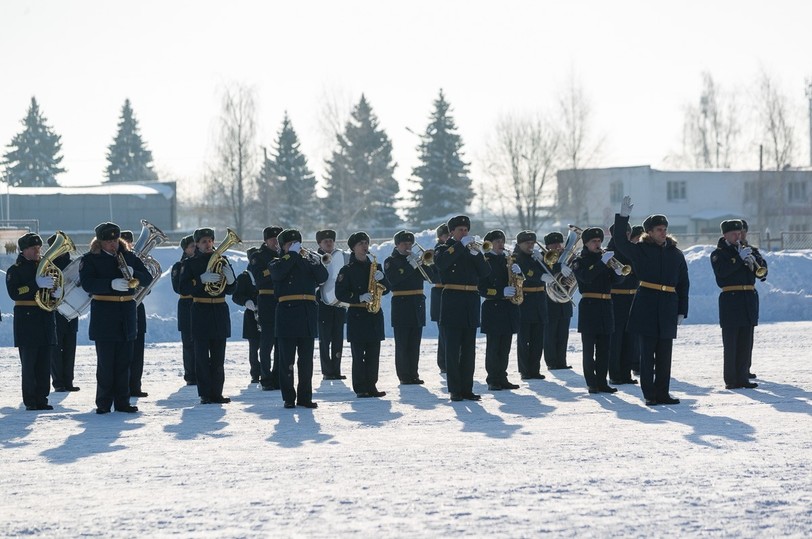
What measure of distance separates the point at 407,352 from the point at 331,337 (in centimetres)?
118

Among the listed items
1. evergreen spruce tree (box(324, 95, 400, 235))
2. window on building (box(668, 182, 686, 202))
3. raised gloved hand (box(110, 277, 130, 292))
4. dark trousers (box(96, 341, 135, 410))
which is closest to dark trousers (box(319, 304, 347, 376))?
dark trousers (box(96, 341, 135, 410))

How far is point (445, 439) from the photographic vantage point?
404 inches

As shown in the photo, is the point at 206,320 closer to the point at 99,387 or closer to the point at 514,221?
the point at 99,387

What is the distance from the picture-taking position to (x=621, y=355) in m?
14.6

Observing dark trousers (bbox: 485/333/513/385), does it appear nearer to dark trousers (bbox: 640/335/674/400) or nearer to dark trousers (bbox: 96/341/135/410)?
dark trousers (bbox: 640/335/674/400)

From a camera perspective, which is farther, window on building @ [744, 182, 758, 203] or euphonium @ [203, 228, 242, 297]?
window on building @ [744, 182, 758, 203]

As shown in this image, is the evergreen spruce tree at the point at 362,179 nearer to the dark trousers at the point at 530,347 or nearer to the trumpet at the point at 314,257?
the dark trousers at the point at 530,347

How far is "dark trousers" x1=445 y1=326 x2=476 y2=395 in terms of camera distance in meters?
13.1

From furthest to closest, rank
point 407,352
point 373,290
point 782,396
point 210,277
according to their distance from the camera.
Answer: point 407,352 → point 373,290 → point 782,396 → point 210,277

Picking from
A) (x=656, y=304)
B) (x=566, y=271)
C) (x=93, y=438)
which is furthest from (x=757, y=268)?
(x=93, y=438)

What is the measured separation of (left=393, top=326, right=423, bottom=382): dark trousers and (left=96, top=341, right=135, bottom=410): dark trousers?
11.9ft

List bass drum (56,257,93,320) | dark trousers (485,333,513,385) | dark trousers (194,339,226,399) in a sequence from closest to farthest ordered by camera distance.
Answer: dark trousers (194,339,226,399) → bass drum (56,257,93,320) → dark trousers (485,333,513,385)

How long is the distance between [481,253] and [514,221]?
53.2 meters

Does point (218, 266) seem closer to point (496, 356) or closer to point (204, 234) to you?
point (204, 234)
